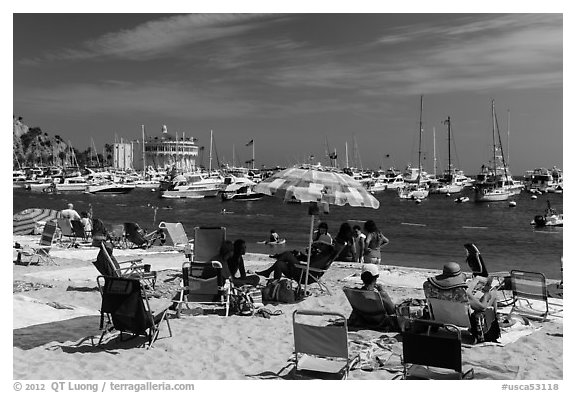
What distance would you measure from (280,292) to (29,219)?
47.5ft

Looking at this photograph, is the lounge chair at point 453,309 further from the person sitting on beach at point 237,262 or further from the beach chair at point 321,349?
the person sitting on beach at point 237,262

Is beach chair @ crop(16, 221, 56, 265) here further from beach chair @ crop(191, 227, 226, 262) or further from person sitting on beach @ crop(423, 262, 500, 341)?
person sitting on beach @ crop(423, 262, 500, 341)

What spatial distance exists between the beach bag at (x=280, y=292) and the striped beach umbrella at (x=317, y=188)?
148cm

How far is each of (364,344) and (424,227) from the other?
33241 mm

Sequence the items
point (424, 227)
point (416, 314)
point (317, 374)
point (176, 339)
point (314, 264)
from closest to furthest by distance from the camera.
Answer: point (317, 374)
point (176, 339)
point (416, 314)
point (314, 264)
point (424, 227)

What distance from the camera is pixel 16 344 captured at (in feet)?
20.3

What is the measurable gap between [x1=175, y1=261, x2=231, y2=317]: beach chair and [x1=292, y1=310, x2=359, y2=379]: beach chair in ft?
7.65

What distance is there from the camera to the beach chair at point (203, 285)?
7.96 meters

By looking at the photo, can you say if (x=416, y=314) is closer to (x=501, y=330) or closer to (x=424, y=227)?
(x=501, y=330)

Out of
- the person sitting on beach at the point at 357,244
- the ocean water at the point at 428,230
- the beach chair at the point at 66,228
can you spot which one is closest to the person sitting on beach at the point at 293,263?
the person sitting on beach at the point at 357,244

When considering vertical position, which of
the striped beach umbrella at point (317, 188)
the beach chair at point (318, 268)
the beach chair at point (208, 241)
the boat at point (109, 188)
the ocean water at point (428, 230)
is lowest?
the ocean water at point (428, 230)

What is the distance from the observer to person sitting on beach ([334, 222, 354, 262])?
11680mm

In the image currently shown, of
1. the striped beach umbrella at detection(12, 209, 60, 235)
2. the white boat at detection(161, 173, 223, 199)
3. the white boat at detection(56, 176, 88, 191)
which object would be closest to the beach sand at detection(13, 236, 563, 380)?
the striped beach umbrella at detection(12, 209, 60, 235)

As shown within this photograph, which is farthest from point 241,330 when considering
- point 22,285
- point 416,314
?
point 22,285
